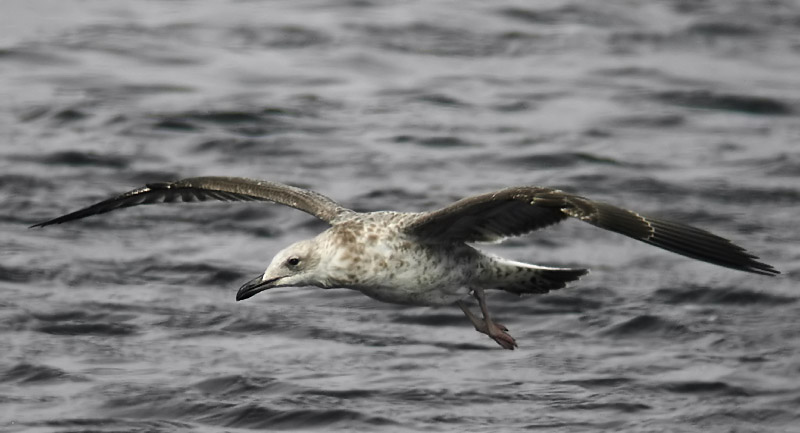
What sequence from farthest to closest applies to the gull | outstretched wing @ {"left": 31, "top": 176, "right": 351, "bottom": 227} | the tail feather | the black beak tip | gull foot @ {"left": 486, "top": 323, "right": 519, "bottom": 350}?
1. outstretched wing @ {"left": 31, "top": 176, "right": 351, "bottom": 227}
2. gull foot @ {"left": 486, "top": 323, "right": 519, "bottom": 350}
3. the tail feather
4. the black beak tip
5. the gull

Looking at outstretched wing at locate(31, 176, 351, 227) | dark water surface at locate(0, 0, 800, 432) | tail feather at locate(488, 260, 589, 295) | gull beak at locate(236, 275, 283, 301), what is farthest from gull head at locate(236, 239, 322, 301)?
dark water surface at locate(0, 0, 800, 432)

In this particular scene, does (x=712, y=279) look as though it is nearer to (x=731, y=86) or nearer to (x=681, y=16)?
(x=731, y=86)

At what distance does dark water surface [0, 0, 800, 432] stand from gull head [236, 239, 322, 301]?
1951mm

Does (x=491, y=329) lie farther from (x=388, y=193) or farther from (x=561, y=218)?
(x=388, y=193)

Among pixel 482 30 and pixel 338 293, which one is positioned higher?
pixel 482 30

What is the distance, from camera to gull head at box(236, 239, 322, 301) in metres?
8.73

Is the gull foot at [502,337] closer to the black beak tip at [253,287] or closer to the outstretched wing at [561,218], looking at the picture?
the outstretched wing at [561,218]

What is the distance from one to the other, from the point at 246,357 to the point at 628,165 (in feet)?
18.3

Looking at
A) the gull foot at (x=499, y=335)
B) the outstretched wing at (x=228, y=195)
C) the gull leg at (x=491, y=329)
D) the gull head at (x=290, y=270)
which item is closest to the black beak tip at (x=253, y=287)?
the gull head at (x=290, y=270)

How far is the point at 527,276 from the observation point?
9109mm

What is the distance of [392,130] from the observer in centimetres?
1653

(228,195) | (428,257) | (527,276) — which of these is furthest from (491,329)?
(228,195)

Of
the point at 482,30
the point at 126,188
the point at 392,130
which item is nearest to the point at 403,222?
the point at 126,188

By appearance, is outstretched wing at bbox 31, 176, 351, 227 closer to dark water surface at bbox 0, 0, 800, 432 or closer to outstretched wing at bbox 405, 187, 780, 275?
outstretched wing at bbox 405, 187, 780, 275
